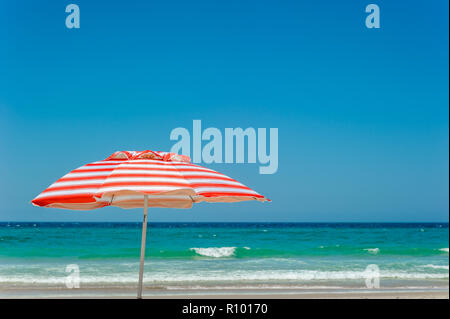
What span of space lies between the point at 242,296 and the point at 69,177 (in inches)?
263

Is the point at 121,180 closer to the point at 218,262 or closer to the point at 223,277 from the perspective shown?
the point at 223,277

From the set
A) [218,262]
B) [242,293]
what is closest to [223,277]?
[242,293]

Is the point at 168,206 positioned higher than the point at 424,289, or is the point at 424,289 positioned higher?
the point at 168,206

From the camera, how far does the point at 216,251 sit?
23578 mm

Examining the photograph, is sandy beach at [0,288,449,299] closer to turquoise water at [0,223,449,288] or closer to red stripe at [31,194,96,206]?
turquoise water at [0,223,449,288]

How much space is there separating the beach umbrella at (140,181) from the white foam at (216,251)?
18.1 m

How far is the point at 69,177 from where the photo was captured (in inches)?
168

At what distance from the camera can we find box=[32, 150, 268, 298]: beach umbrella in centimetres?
397

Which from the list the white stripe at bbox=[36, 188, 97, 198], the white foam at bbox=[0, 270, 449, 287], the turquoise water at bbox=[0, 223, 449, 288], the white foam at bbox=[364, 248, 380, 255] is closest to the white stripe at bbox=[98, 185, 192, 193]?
the white stripe at bbox=[36, 188, 97, 198]

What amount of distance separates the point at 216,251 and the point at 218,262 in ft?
14.9

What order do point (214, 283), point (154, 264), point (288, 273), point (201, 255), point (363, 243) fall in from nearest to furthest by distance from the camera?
point (214, 283), point (288, 273), point (154, 264), point (201, 255), point (363, 243)
